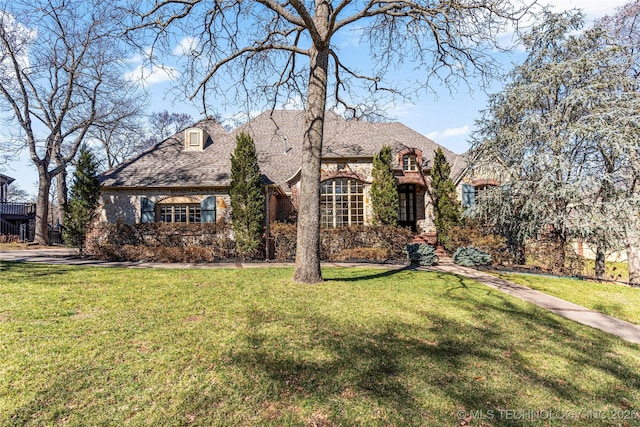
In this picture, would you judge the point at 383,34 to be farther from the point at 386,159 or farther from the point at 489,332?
A: the point at 489,332

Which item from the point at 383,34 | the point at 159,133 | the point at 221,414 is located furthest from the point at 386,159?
the point at 159,133

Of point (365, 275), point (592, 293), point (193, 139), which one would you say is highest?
point (193, 139)

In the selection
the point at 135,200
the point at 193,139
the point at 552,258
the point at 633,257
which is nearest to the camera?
the point at 552,258

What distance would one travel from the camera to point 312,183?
23.9 feet

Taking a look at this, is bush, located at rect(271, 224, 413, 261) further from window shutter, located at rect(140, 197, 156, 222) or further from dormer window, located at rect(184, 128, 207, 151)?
dormer window, located at rect(184, 128, 207, 151)

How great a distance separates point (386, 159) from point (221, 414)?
44.6 ft

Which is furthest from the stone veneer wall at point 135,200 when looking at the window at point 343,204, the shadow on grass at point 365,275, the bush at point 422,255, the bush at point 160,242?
the bush at point 422,255

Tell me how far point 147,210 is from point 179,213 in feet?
4.32

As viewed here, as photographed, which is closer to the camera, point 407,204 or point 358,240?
point 358,240

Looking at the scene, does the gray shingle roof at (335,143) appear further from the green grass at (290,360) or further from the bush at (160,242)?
the green grass at (290,360)

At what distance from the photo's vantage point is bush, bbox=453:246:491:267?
11.3 m

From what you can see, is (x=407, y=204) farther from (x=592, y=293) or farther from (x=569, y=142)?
(x=592, y=293)

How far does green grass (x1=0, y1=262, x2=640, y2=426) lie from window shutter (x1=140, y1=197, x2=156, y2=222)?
8.64 m

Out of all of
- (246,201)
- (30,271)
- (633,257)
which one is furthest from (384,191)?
(30,271)
